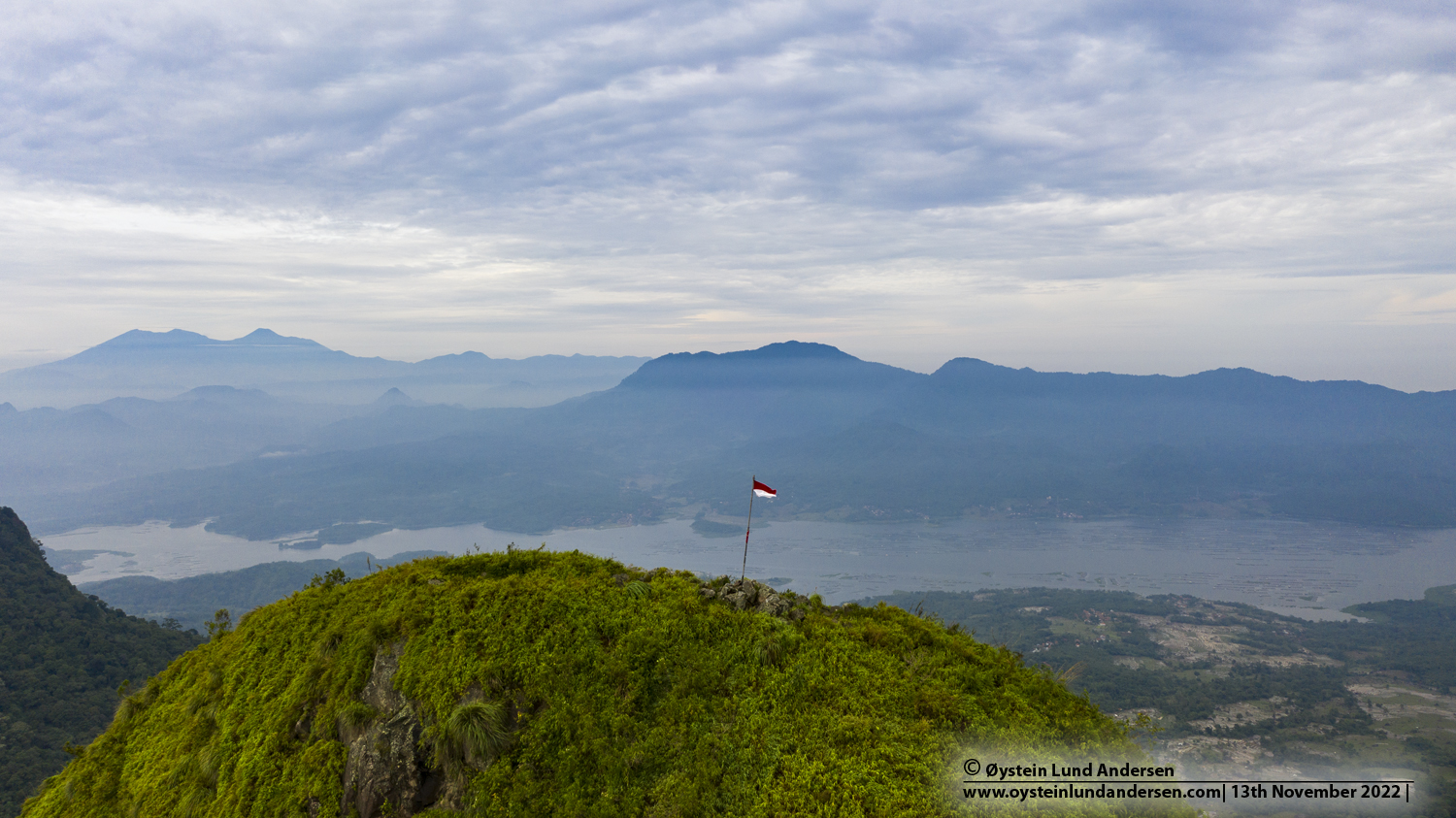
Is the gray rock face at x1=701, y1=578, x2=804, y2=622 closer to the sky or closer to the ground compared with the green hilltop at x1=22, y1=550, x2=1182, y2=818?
closer to the sky

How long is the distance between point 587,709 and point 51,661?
Result: 84457 millimetres

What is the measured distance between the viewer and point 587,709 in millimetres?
12672

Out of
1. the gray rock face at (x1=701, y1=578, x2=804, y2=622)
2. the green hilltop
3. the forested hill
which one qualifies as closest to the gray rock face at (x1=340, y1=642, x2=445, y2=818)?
the green hilltop

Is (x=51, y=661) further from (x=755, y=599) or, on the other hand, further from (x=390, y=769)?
(x=755, y=599)

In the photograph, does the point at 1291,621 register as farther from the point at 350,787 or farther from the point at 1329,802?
the point at 350,787

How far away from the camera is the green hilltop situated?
11023 millimetres

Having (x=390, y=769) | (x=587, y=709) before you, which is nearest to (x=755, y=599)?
(x=587, y=709)

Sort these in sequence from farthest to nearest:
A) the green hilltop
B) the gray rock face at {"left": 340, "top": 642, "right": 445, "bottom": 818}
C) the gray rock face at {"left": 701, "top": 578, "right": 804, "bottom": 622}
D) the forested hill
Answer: the forested hill, the gray rock face at {"left": 701, "top": 578, "right": 804, "bottom": 622}, the gray rock face at {"left": 340, "top": 642, "right": 445, "bottom": 818}, the green hilltop

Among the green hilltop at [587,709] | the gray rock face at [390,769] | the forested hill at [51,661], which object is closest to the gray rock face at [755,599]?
the green hilltop at [587,709]

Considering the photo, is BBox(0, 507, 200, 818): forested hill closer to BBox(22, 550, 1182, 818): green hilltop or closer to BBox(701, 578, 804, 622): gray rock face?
BBox(22, 550, 1182, 818): green hilltop

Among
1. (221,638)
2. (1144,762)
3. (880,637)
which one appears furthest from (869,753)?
(221,638)

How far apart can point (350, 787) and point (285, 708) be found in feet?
12.1

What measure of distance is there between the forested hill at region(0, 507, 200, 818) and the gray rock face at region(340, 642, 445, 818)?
4966 cm

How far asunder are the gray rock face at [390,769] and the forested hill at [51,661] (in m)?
49.7
